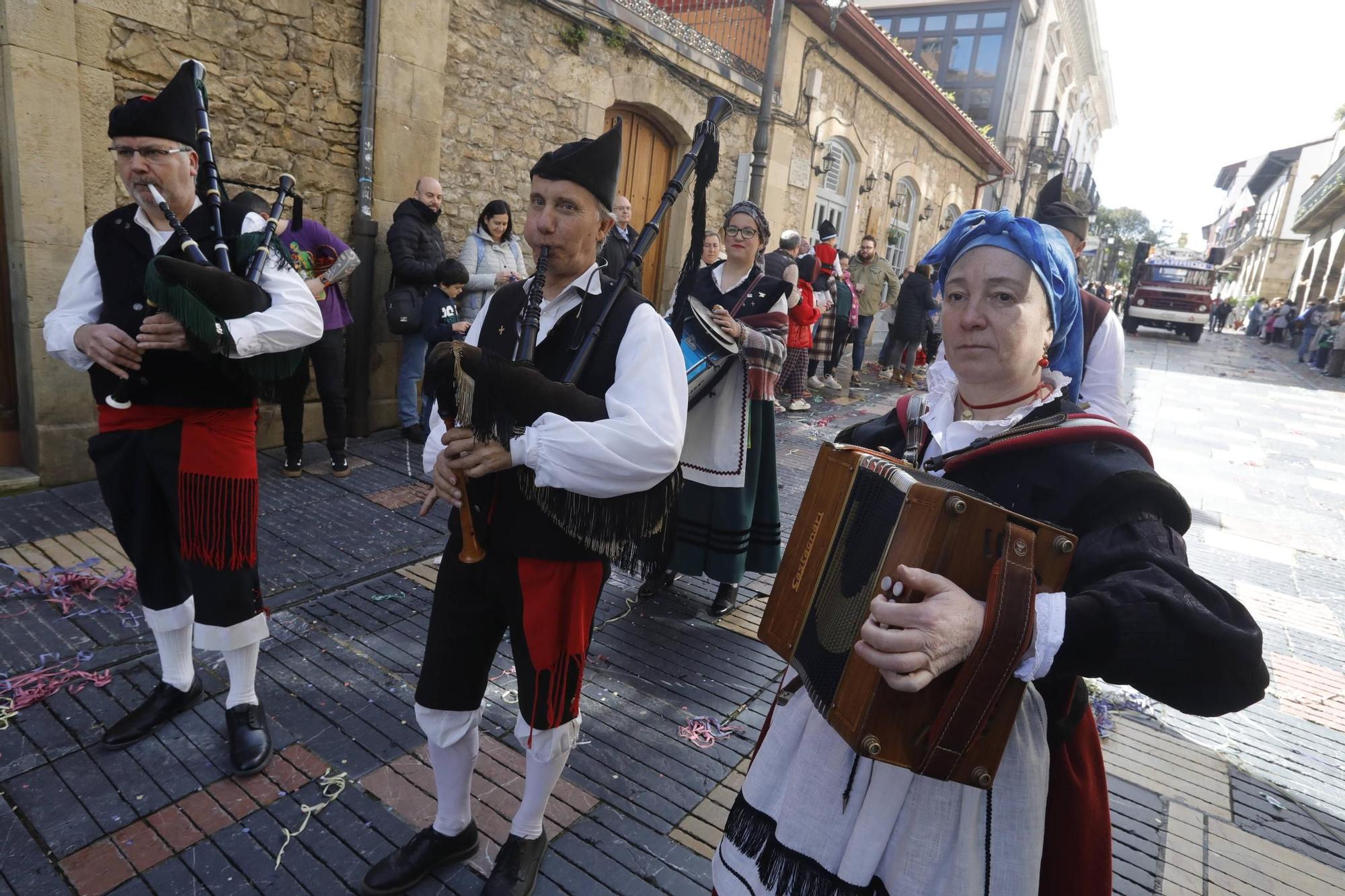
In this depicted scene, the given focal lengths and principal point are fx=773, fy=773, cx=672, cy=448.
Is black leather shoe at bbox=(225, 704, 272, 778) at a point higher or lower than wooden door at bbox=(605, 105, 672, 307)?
lower

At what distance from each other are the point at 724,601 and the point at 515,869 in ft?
6.81

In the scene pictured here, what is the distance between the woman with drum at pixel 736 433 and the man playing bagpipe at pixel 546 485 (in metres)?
1.82

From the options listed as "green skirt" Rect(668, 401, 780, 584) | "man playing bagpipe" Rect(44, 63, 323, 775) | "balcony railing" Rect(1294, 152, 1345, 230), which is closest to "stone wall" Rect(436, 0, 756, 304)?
"green skirt" Rect(668, 401, 780, 584)

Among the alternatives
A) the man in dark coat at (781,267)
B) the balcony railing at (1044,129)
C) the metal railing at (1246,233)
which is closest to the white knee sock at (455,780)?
the man in dark coat at (781,267)

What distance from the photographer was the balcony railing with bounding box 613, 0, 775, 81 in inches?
378

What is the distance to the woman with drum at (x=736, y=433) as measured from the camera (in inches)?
153

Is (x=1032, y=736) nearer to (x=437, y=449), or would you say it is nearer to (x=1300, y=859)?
(x=437, y=449)

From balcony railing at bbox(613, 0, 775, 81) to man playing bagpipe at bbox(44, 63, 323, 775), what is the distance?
25.7 ft

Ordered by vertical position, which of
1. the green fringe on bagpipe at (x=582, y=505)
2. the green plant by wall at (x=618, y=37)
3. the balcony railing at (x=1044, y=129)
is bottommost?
the green fringe on bagpipe at (x=582, y=505)

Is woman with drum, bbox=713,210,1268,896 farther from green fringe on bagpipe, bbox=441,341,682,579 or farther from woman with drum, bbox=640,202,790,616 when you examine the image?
woman with drum, bbox=640,202,790,616

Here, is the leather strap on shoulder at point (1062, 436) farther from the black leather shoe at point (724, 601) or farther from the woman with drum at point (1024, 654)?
the black leather shoe at point (724, 601)

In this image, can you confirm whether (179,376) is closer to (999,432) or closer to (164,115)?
(164,115)

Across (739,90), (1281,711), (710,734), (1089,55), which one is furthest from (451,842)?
(1089,55)

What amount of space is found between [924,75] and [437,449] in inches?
597
